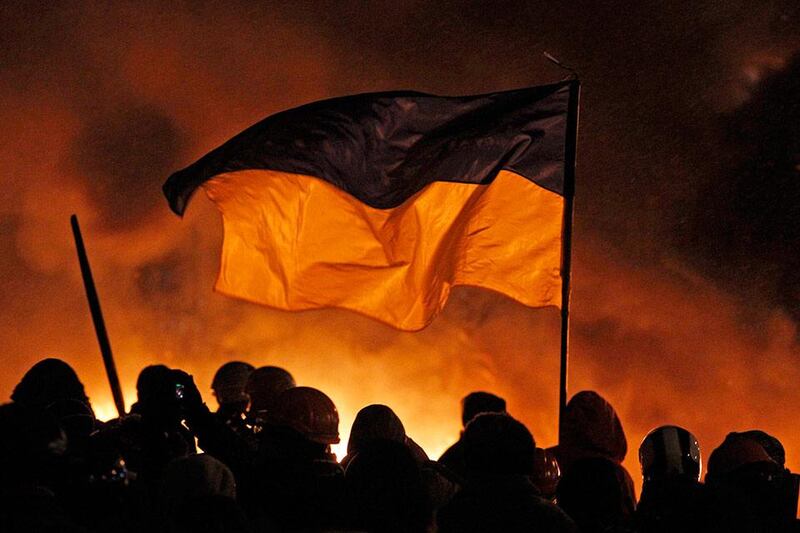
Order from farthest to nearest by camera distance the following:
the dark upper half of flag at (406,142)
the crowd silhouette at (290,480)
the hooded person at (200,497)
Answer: the dark upper half of flag at (406,142)
the hooded person at (200,497)
the crowd silhouette at (290,480)

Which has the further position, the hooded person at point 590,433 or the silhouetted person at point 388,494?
the hooded person at point 590,433

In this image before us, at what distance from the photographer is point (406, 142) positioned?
6.12 m

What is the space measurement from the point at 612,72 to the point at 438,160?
6.03m

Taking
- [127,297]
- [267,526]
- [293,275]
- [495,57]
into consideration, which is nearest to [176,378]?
[267,526]

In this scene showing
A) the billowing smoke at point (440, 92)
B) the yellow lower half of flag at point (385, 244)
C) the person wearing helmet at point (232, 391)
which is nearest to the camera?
the person wearing helmet at point (232, 391)

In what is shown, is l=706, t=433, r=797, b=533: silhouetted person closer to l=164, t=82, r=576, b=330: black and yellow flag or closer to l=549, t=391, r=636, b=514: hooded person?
l=549, t=391, r=636, b=514: hooded person

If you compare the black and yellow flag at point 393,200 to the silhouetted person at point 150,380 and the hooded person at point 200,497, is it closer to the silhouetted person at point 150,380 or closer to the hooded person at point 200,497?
the silhouetted person at point 150,380

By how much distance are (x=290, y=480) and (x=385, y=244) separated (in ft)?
9.12

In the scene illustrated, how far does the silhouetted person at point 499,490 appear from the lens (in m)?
3.59

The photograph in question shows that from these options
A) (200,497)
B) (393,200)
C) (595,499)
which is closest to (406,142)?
(393,200)

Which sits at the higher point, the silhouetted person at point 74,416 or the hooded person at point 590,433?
the hooded person at point 590,433

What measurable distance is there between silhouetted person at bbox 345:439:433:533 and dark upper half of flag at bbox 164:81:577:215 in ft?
8.38

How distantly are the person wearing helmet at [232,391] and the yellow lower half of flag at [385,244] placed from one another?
18.7 inches

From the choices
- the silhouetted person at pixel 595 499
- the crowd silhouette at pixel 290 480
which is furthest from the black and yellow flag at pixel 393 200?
the silhouetted person at pixel 595 499
